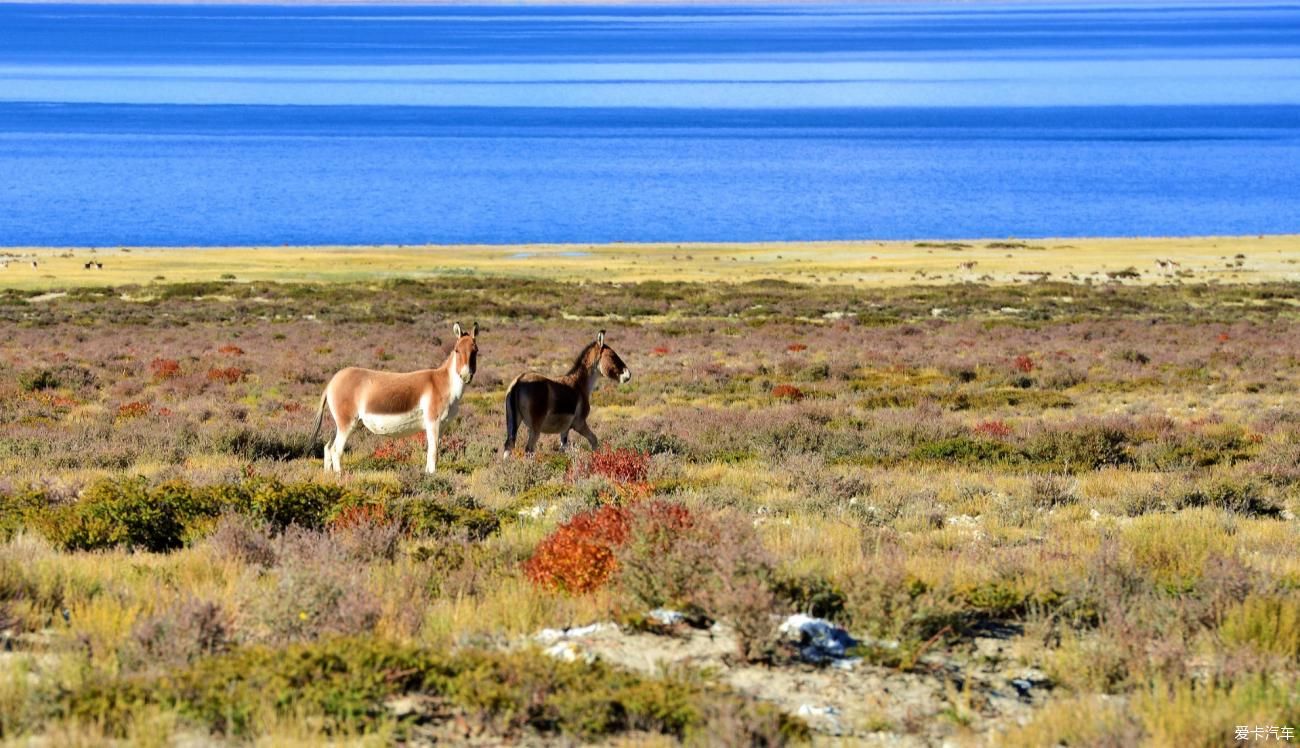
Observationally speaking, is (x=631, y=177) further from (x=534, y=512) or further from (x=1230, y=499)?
(x=534, y=512)

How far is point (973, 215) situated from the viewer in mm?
98438

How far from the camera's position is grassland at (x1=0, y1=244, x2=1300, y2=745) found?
5762 mm

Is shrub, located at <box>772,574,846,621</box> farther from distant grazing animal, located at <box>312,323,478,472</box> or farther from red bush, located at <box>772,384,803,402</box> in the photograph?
red bush, located at <box>772,384,803,402</box>

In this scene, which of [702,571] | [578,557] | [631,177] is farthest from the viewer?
[631,177]

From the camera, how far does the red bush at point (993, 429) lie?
17.2 meters

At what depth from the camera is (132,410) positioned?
64.1 feet

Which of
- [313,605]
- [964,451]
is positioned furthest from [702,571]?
[964,451]

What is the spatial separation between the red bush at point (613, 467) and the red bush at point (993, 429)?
5351mm

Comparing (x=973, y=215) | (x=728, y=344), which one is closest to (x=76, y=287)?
(x=728, y=344)

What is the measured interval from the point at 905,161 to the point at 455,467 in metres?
129

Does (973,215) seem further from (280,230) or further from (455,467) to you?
(455,467)

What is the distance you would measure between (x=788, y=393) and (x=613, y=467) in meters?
10.3

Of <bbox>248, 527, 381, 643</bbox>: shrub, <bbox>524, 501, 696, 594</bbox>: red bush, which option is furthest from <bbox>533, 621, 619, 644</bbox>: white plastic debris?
<bbox>248, 527, 381, 643</bbox>: shrub

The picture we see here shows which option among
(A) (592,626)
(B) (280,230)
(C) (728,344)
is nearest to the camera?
(A) (592,626)
